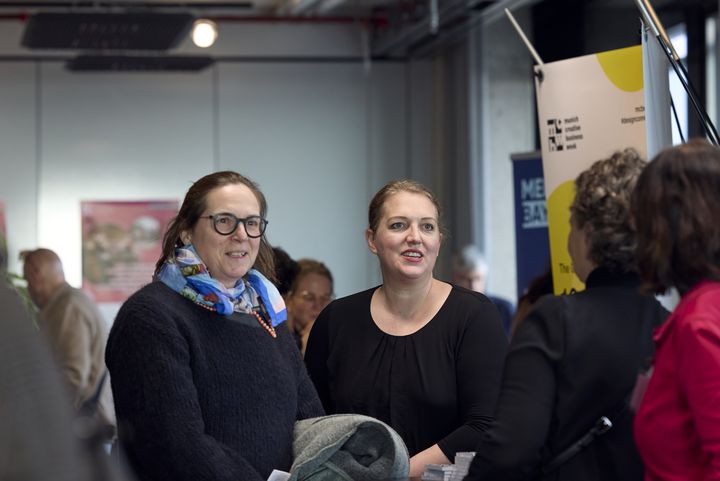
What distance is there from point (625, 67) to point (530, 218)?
98.9 inches

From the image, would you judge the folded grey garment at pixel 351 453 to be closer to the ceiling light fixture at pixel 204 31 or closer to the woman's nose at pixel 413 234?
the woman's nose at pixel 413 234

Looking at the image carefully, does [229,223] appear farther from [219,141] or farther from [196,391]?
[219,141]

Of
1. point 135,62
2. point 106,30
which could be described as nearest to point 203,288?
point 106,30

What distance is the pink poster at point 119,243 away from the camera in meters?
9.98

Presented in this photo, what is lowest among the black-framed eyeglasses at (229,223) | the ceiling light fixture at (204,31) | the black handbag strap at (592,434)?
the black handbag strap at (592,434)

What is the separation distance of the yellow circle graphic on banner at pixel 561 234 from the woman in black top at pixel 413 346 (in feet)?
1.65

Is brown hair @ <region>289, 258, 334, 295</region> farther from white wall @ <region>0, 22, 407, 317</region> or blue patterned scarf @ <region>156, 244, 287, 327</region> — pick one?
white wall @ <region>0, 22, 407, 317</region>

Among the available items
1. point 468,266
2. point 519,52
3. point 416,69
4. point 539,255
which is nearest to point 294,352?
point 539,255

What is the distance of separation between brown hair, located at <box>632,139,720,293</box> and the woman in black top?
125 cm

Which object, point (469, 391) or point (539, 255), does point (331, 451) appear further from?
point (539, 255)

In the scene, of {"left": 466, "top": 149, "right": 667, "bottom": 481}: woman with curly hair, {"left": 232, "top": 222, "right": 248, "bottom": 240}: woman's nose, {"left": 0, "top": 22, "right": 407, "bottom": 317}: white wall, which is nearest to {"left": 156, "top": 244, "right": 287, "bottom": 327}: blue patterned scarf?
{"left": 232, "top": 222, "right": 248, "bottom": 240}: woman's nose

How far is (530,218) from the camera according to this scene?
19.9 ft

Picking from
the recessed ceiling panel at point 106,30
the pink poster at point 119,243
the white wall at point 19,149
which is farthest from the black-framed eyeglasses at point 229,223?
the white wall at point 19,149

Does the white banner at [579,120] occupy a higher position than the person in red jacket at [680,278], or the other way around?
the white banner at [579,120]
